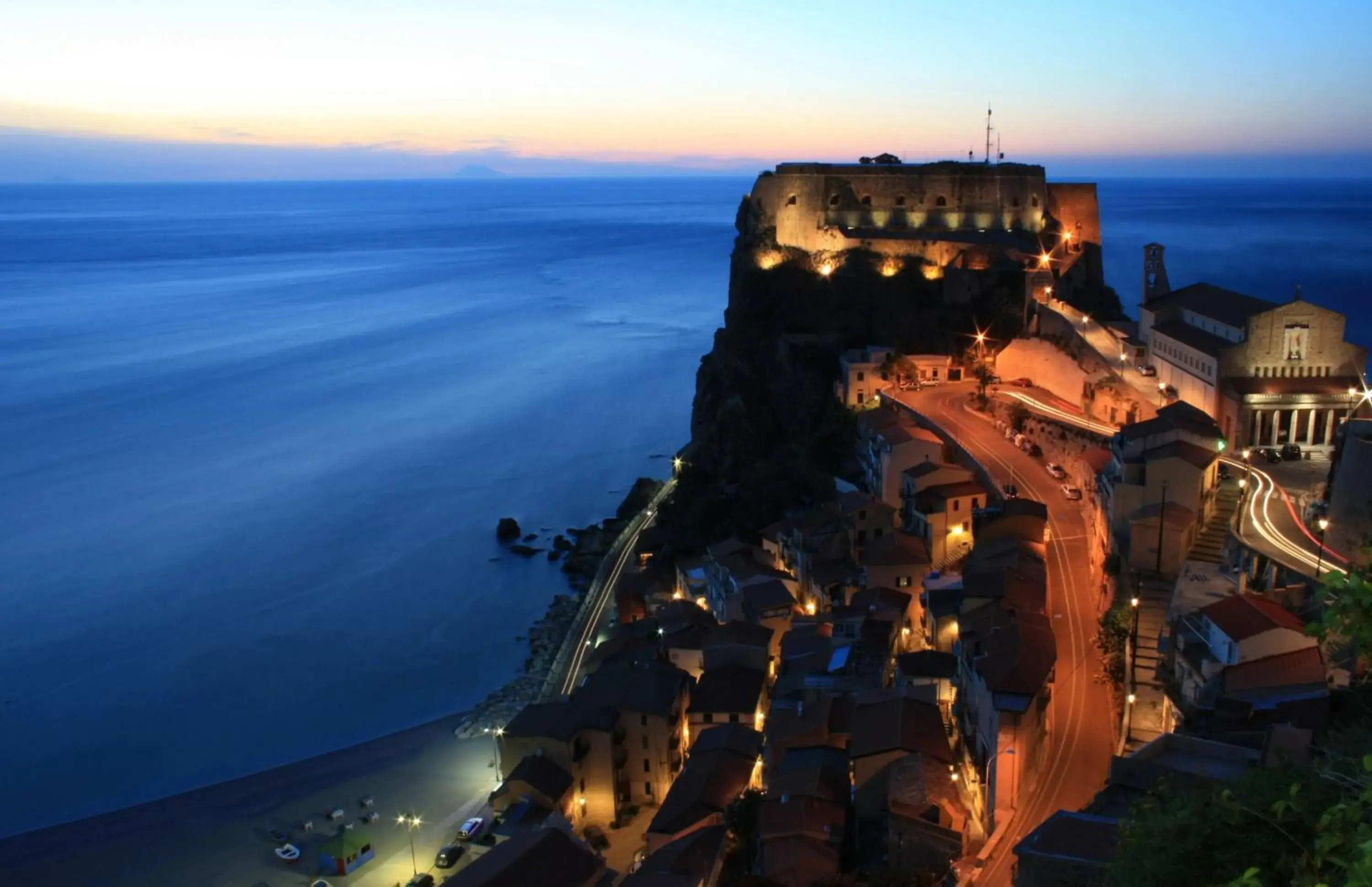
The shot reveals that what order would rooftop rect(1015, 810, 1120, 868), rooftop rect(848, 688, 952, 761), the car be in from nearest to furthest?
rooftop rect(1015, 810, 1120, 868) → rooftop rect(848, 688, 952, 761) → the car

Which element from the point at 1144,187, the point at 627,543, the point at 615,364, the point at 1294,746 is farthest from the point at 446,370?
the point at 1144,187

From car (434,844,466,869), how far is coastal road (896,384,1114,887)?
243 inches

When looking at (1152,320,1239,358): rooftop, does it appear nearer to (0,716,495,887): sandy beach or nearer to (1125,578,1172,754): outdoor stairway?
(1125,578,1172,754): outdoor stairway

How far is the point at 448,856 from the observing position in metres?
12.2

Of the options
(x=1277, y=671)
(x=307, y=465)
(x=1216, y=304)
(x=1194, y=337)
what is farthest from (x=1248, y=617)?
(x=307, y=465)

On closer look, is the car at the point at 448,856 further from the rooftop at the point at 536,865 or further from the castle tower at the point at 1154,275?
the castle tower at the point at 1154,275

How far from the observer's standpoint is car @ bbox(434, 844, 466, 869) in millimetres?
12094

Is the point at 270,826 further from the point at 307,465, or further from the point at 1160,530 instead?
the point at 307,465

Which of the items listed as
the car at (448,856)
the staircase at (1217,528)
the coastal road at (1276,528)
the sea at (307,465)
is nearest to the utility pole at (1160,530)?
the staircase at (1217,528)

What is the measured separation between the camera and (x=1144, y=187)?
166 meters

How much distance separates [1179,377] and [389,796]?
534 inches

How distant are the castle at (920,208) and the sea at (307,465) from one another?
8076 millimetres

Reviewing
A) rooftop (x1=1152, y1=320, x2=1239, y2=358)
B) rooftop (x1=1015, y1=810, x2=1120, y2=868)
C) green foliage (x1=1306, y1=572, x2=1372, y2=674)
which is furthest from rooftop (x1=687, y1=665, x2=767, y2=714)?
green foliage (x1=1306, y1=572, x2=1372, y2=674)

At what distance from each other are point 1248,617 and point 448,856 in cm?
885
